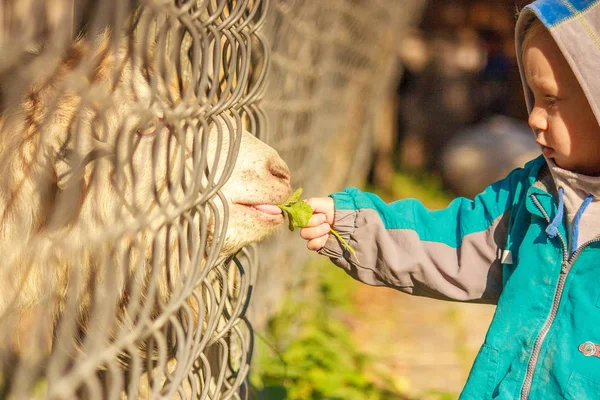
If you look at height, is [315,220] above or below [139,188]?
below

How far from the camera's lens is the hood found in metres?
2.14

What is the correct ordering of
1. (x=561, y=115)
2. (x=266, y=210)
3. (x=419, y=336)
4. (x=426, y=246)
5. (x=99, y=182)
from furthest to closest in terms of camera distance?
(x=419, y=336) < (x=426, y=246) < (x=561, y=115) < (x=266, y=210) < (x=99, y=182)

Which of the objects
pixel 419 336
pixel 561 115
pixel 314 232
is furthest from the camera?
pixel 419 336

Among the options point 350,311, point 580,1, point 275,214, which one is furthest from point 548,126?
point 350,311

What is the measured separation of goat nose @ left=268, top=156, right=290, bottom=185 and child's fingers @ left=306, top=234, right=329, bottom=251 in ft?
0.91

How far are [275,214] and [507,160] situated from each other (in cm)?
780

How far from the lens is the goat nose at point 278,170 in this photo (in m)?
2.13

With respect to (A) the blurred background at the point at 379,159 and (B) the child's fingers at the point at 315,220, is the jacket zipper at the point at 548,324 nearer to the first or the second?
(B) the child's fingers at the point at 315,220

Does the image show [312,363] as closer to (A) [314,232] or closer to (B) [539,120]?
(A) [314,232]

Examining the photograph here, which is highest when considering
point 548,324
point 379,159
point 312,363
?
point 548,324

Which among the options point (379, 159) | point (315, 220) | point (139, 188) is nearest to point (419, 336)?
point (315, 220)

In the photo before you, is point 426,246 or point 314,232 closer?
point 314,232

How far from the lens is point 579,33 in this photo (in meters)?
2.19

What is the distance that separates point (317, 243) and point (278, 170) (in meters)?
0.35
